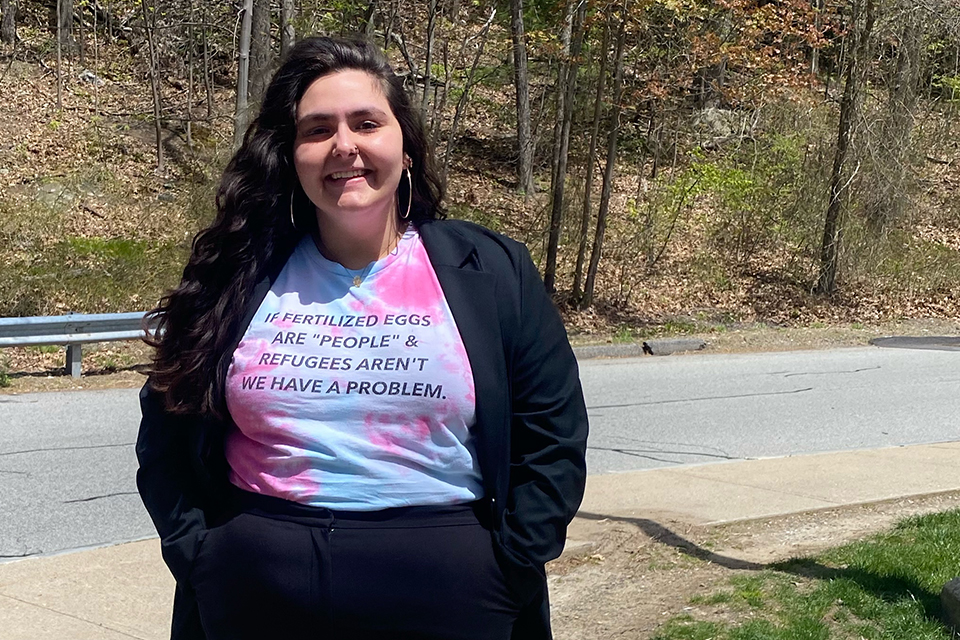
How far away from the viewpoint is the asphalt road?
6918 mm

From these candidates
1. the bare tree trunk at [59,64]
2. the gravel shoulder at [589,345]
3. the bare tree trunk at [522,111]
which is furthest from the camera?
the bare tree trunk at [59,64]

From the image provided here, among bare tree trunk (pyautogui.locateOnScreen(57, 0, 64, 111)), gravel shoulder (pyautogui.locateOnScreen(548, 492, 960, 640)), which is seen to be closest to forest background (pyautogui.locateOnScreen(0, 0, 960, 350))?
bare tree trunk (pyautogui.locateOnScreen(57, 0, 64, 111))

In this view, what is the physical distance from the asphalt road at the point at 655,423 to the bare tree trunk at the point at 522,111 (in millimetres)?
8486

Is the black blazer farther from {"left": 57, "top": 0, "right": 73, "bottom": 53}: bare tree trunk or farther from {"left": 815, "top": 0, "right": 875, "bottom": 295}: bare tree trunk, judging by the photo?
{"left": 57, "top": 0, "right": 73, "bottom": 53}: bare tree trunk

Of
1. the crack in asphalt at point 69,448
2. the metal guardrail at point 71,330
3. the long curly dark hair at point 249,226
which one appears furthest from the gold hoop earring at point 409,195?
the metal guardrail at point 71,330

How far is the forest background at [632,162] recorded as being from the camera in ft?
55.7

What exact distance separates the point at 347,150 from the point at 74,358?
10.5 metres

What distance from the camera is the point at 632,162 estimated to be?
26.4 metres

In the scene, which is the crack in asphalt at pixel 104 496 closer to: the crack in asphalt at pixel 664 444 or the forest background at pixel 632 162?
the crack in asphalt at pixel 664 444

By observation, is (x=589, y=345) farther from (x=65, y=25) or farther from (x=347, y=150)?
(x=65, y=25)

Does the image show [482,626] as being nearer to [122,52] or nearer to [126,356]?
[126,356]

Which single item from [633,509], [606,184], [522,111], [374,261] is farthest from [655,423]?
[522,111]

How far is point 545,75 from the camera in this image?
23.5 m

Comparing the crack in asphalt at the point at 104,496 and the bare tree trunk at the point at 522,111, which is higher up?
the bare tree trunk at the point at 522,111
